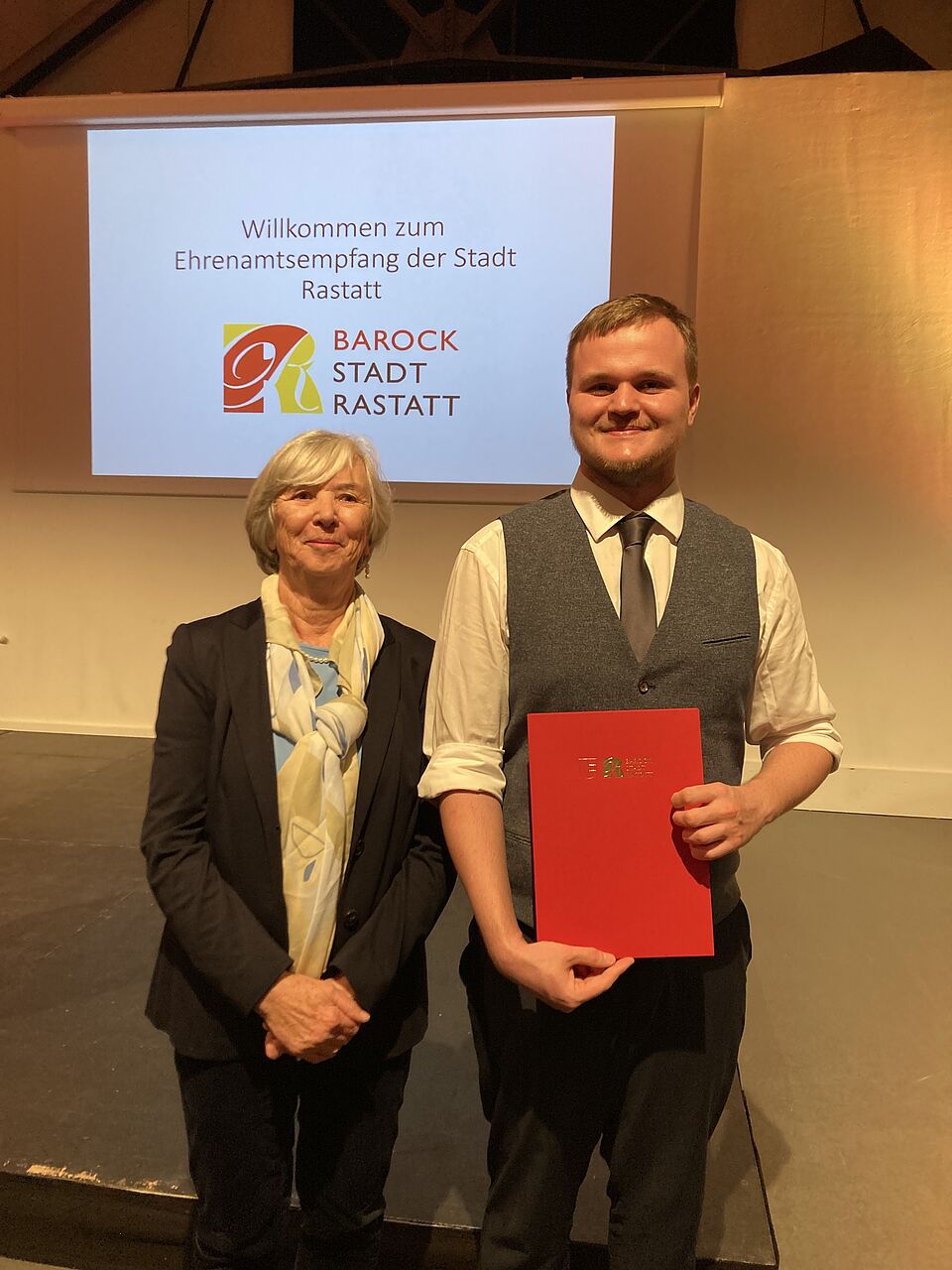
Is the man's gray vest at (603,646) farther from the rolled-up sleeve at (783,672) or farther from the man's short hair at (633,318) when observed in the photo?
the man's short hair at (633,318)

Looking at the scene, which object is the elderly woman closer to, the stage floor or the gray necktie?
the gray necktie

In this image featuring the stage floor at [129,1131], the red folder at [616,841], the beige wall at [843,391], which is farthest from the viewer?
the beige wall at [843,391]

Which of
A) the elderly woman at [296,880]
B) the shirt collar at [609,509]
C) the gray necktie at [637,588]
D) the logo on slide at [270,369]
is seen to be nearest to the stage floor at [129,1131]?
the elderly woman at [296,880]

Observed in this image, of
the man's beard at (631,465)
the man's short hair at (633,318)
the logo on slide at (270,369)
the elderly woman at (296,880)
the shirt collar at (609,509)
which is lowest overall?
the elderly woman at (296,880)

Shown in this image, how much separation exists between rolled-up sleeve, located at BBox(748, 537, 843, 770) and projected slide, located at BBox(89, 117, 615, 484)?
2876 mm

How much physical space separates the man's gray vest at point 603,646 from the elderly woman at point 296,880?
18cm

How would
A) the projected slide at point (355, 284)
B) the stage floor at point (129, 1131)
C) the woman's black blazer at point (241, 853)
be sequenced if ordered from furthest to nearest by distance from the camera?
the projected slide at point (355, 284)
the stage floor at point (129, 1131)
the woman's black blazer at point (241, 853)

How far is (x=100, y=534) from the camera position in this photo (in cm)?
435

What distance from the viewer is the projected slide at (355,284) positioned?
3783mm

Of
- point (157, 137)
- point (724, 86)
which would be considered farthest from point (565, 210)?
point (157, 137)

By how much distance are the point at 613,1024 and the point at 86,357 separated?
4140 millimetres

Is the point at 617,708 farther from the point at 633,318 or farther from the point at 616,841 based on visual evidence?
the point at 633,318

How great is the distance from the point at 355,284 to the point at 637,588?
3.34 metres

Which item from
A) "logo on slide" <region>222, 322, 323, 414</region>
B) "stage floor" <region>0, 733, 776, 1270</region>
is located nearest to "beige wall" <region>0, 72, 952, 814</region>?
"logo on slide" <region>222, 322, 323, 414</region>
